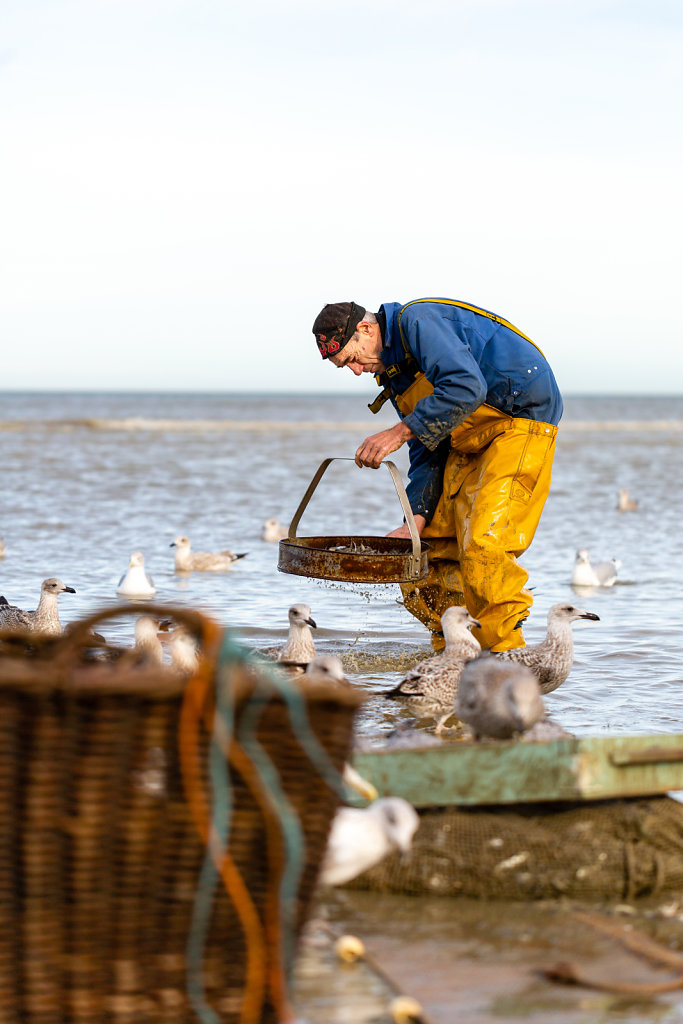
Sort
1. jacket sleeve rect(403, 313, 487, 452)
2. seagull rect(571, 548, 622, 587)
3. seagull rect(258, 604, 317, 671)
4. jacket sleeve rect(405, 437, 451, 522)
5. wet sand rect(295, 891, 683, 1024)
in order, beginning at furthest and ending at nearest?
seagull rect(571, 548, 622, 587) → jacket sleeve rect(405, 437, 451, 522) → seagull rect(258, 604, 317, 671) → jacket sleeve rect(403, 313, 487, 452) → wet sand rect(295, 891, 683, 1024)

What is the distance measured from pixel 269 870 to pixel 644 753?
156 centimetres

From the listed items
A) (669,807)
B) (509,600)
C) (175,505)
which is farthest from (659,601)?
(175,505)

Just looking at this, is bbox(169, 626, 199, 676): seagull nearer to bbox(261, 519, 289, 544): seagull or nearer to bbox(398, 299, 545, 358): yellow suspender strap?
bbox(398, 299, 545, 358): yellow suspender strap

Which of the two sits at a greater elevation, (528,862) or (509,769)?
(509,769)

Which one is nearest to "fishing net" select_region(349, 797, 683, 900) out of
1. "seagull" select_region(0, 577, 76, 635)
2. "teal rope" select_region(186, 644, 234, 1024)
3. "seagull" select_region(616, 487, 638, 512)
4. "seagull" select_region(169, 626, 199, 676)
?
"teal rope" select_region(186, 644, 234, 1024)

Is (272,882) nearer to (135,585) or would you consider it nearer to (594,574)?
(135,585)

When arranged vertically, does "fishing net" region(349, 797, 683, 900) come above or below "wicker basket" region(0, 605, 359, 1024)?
below

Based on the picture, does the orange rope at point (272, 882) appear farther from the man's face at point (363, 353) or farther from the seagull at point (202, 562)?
the seagull at point (202, 562)

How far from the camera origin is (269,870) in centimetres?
238

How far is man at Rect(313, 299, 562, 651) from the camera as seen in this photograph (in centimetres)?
570

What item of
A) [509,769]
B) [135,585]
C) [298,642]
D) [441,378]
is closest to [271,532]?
[135,585]

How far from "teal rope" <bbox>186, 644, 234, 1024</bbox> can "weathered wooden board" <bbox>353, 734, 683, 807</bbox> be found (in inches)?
42.0

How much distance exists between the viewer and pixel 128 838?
2.29 metres

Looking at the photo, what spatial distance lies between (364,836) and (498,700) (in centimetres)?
131
